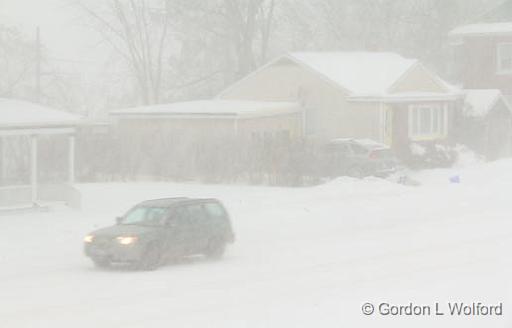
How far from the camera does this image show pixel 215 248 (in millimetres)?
23219

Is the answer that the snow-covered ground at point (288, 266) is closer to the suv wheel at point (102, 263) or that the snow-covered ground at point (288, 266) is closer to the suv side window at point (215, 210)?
the suv wheel at point (102, 263)

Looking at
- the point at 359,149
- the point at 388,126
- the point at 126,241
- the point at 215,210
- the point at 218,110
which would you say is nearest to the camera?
the point at 126,241

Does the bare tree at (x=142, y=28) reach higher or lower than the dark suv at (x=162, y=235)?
higher

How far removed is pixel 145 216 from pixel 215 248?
158 cm

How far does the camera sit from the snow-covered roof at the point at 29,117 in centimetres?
3148

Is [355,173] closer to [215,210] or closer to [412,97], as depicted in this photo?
[412,97]

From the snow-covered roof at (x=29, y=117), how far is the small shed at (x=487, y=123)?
2548 centimetres

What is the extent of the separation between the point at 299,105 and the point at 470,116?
31.7 feet

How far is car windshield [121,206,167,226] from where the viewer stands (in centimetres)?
2256

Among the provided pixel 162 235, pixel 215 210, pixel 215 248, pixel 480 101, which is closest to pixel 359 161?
pixel 480 101

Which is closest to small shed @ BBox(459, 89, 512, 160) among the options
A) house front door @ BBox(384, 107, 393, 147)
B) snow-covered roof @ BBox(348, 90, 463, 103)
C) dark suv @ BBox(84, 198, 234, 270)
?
snow-covered roof @ BBox(348, 90, 463, 103)

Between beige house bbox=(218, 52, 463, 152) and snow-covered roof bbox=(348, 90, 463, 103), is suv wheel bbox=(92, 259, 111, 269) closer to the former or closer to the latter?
beige house bbox=(218, 52, 463, 152)

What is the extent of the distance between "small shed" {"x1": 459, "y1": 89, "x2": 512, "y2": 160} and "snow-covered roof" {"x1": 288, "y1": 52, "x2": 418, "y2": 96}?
14.0ft

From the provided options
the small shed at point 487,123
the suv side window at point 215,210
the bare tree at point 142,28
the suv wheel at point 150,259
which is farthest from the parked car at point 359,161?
the bare tree at point 142,28
